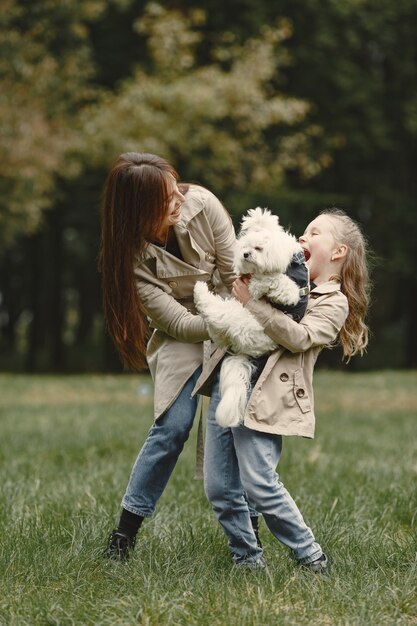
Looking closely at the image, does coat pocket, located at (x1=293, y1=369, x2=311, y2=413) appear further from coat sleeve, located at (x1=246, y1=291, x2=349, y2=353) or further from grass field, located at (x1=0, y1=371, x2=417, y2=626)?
grass field, located at (x1=0, y1=371, x2=417, y2=626)

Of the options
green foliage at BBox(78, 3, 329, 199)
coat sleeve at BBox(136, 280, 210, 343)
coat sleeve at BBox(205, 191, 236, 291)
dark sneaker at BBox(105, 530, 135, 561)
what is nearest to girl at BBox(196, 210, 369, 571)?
coat sleeve at BBox(136, 280, 210, 343)

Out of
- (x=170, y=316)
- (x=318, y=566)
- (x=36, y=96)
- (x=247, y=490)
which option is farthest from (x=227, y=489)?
(x=36, y=96)

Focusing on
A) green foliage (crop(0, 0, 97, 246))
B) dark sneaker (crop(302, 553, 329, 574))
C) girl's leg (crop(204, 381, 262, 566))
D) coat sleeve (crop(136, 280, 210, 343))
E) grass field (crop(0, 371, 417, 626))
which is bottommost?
grass field (crop(0, 371, 417, 626))

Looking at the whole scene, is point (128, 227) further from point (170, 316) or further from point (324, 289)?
point (324, 289)

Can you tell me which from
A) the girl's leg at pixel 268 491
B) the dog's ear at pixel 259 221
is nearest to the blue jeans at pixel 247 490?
the girl's leg at pixel 268 491

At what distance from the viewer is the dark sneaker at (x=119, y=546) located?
166 inches

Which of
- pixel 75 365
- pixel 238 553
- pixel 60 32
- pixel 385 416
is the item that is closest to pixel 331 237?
pixel 238 553

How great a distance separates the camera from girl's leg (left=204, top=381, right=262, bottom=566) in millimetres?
4086

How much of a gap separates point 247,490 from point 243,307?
2.40ft

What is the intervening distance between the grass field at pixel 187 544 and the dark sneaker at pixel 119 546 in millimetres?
58

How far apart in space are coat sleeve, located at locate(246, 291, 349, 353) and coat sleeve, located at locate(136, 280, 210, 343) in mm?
334

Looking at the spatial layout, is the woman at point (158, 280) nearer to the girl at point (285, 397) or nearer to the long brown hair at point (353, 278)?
the girl at point (285, 397)

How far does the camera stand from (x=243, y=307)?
382 centimetres

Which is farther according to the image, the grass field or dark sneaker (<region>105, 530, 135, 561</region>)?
dark sneaker (<region>105, 530, 135, 561</region>)
